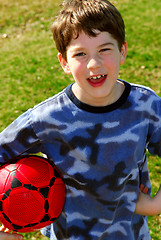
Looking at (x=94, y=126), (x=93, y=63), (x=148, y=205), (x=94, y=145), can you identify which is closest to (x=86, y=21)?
(x=93, y=63)

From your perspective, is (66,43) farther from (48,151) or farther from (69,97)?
(48,151)

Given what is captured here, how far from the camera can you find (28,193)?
8.16 ft

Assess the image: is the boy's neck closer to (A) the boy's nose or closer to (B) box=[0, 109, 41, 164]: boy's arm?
(A) the boy's nose

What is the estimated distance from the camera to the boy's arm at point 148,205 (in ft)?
8.50

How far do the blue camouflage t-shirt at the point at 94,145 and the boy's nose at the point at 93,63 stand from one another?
31 centimetres

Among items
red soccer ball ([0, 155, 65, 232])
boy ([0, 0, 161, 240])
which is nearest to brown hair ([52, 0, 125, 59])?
boy ([0, 0, 161, 240])

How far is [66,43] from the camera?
2.37 metres

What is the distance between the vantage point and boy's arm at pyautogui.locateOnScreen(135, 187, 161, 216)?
2.59 m

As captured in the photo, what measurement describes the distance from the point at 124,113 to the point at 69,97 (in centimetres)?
43

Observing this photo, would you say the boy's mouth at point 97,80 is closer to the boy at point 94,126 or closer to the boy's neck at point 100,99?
the boy at point 94,126

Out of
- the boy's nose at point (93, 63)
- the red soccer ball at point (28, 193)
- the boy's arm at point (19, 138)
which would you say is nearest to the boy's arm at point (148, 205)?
the red soccer ball at point (28, 193)

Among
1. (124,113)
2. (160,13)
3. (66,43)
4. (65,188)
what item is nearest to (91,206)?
(65,188)

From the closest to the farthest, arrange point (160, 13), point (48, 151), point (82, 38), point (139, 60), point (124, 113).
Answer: point (82, 38)
point (124, 113)
point (48, 151)
point (139, 60)
point (160, 13)

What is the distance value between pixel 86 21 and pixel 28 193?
1.37m
